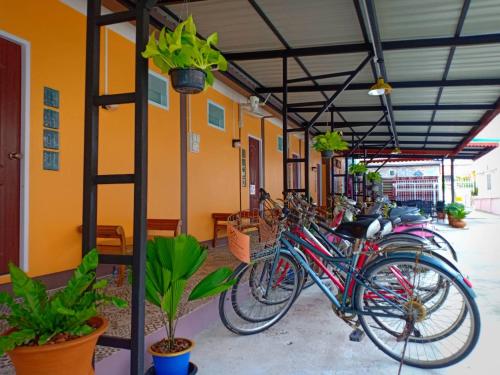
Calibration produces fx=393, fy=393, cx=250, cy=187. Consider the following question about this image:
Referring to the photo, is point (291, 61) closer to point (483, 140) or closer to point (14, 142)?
point (14, 142)

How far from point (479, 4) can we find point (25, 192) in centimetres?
444

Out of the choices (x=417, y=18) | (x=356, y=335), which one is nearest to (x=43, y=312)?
(x=356, y=335)

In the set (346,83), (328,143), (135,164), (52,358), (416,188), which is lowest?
(52,358)

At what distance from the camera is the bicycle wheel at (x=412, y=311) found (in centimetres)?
Answer: 231

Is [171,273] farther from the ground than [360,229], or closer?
closer

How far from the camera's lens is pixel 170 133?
5004 mm

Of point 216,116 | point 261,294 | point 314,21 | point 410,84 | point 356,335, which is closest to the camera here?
point 356,335

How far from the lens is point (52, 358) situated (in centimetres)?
142

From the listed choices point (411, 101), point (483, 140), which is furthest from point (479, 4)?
point (483, 140)

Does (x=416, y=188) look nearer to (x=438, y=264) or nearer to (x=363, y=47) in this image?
(x=363, y=47)

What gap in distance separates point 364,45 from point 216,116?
2573 mm

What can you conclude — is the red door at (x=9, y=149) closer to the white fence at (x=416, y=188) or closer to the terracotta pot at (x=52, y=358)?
the terracotta pot at (x=52, y=358)

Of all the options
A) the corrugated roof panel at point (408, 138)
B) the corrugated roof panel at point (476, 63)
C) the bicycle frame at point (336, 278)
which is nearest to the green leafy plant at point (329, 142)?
the corrugated roof panel at point (476, 63)

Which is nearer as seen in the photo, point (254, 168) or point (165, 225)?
point (165, 225)
